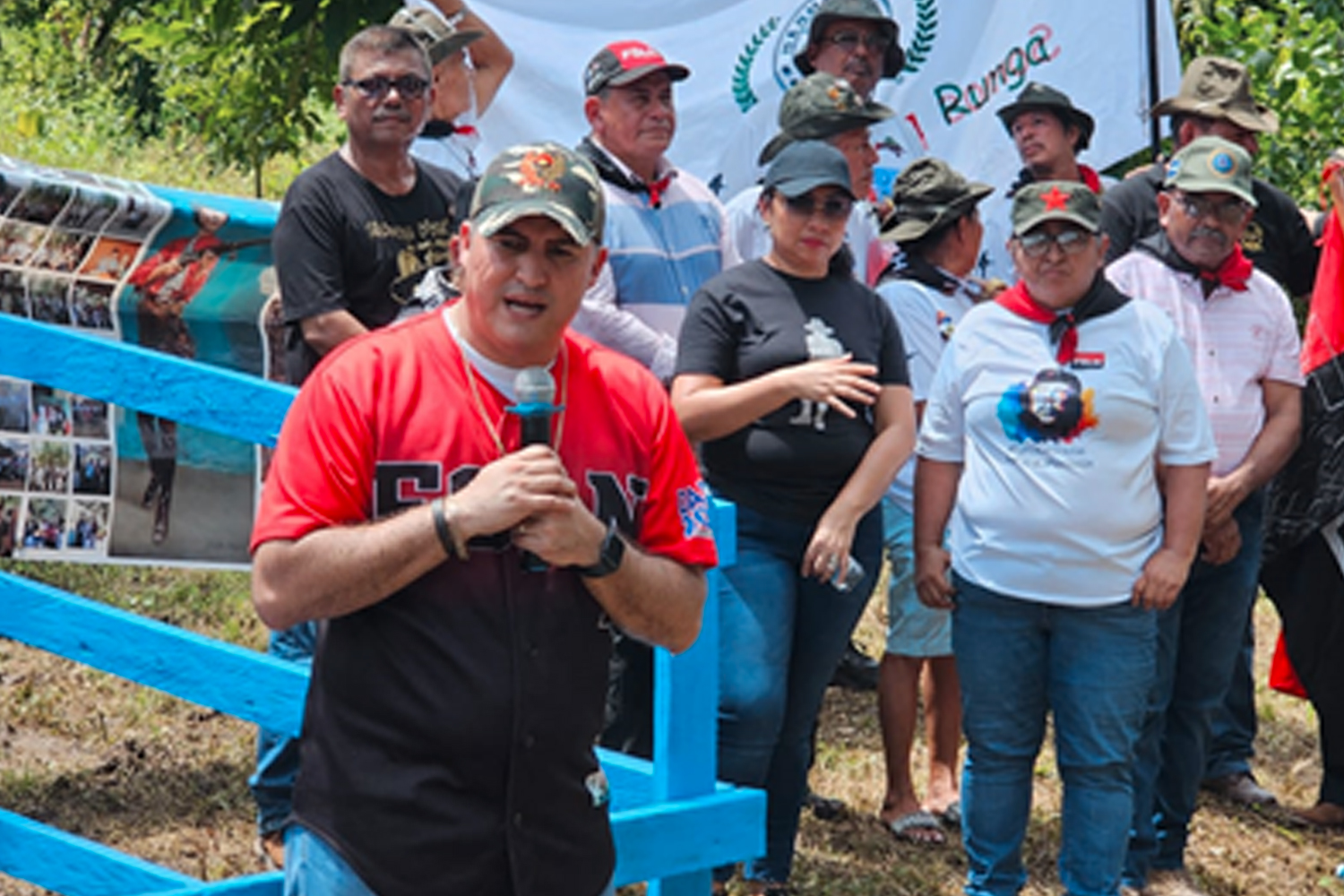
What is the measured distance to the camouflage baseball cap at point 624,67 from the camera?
5344 millimetres

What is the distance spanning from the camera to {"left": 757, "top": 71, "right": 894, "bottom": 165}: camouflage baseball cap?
5.68 m

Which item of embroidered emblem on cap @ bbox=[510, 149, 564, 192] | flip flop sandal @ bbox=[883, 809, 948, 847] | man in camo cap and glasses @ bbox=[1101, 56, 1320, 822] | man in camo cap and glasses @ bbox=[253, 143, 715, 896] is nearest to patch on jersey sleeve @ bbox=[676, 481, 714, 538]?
man in camo cap and glasses @ bbox=[253, 143, 715, 896]

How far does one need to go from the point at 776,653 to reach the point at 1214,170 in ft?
6.26

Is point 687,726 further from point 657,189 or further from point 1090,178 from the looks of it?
point 1090,178

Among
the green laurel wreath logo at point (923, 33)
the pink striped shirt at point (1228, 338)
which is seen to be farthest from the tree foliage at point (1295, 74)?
the pink striped shirt at point (1228, 338)

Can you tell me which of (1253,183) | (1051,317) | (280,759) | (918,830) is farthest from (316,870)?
(1253,183)

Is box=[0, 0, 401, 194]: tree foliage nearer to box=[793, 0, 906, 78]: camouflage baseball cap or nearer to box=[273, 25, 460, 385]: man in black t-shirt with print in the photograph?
box=[793, 0, 906, 78]: camouflage baseball cap

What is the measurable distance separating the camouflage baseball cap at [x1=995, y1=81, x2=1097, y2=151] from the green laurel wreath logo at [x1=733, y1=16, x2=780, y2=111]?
1.05 m

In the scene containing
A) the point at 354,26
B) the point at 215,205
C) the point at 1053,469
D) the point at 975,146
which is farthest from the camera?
the point at 354,26

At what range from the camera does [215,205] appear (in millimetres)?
5707

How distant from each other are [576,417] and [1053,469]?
84.8 inches

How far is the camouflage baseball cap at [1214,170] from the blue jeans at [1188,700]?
93 centimetres

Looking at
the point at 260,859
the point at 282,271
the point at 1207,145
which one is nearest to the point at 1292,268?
the point at 1207,145

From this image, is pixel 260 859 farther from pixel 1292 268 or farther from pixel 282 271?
pixel 1292 268
